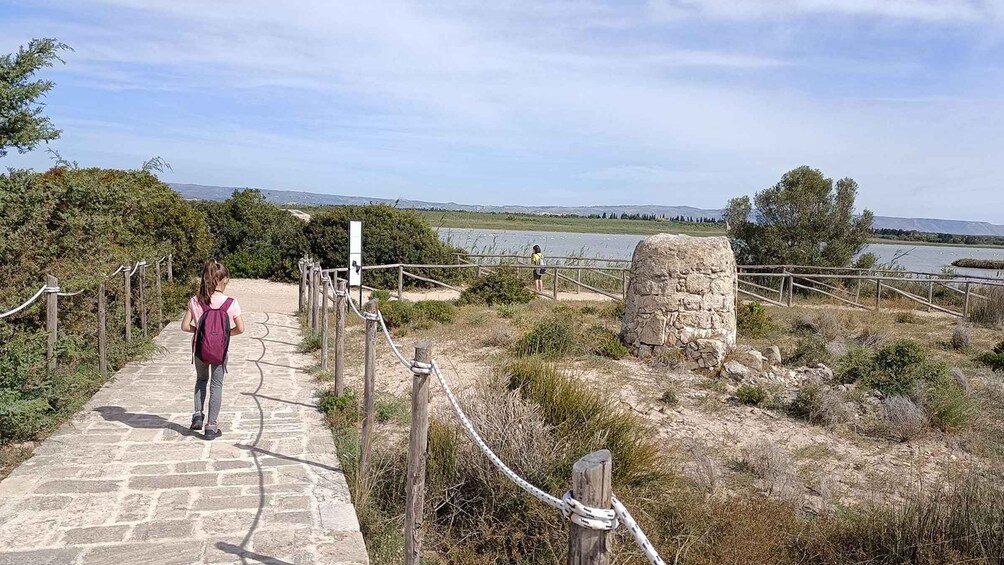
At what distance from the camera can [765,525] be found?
441cm

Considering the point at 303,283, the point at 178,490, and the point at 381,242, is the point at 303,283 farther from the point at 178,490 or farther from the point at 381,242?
the point at 178,490

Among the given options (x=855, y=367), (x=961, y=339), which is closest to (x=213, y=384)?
(x=855, y=367)

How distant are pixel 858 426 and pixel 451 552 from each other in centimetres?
539

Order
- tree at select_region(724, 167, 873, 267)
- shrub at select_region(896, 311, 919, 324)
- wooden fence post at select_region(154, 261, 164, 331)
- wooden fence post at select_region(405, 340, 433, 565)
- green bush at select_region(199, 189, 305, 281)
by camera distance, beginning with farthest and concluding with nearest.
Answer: tree at select_region(724, 167, 873, 267) < green bush at select_region(199, 189, 305, 281) < shrub at select_region(896, 311, 919, 324) < wooden fence post at select_region(154, 261, 164, 331) < wooden fence post at select_region(405, 340, 433, 565)

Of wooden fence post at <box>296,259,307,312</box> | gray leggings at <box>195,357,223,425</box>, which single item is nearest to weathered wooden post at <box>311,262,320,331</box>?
wooden fence post at <box>296,259,307,312</box>

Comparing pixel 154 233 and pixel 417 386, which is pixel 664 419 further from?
pixel 154 233

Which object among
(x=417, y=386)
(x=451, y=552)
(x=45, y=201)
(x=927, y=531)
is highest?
(x=45, y=201)

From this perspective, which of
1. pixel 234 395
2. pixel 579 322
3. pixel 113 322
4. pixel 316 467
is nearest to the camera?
pixel 316 467

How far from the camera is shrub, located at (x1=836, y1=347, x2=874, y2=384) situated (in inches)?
370

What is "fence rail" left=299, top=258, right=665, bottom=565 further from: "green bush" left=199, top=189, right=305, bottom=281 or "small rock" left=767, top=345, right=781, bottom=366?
"green bush" left=199, top=189, right=305, bottom=281

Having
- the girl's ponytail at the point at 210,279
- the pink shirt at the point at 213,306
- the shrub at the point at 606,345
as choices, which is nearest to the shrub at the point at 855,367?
the shrub at the point at 606,345

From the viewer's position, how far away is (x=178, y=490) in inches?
189

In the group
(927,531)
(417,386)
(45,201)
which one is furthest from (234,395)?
(927,531)

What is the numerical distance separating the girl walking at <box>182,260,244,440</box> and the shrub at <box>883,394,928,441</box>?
21.7 feet
